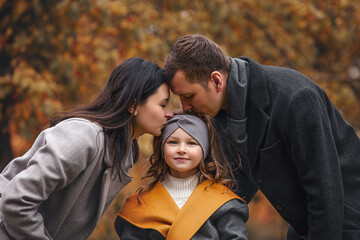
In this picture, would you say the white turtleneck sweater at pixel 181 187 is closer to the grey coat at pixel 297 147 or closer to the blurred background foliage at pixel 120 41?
the grey coat at pixel 297 147

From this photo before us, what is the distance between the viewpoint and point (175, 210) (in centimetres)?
268

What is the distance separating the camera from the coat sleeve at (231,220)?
8.54ft

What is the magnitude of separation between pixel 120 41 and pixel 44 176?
3378mm

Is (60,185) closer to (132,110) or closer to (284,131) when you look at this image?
(132,110)

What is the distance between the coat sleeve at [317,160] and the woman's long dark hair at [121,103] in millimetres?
759

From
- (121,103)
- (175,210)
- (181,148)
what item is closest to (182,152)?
(181,148)

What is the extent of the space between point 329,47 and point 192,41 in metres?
4.25

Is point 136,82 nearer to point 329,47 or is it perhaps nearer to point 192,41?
point 192,41

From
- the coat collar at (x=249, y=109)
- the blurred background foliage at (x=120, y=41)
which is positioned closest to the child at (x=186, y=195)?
the coat collar at (x=249, y=109)

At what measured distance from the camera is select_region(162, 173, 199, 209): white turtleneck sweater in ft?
9.04

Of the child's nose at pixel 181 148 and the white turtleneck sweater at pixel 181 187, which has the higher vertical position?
the child's nose at pixel 181 148

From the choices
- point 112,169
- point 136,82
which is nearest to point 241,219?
point 112,169

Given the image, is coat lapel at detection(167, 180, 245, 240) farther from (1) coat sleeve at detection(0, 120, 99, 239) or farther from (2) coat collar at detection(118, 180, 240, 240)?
(1) coat sleeve at detection(0, 120, 99, 239)

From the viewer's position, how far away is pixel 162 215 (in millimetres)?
2668
